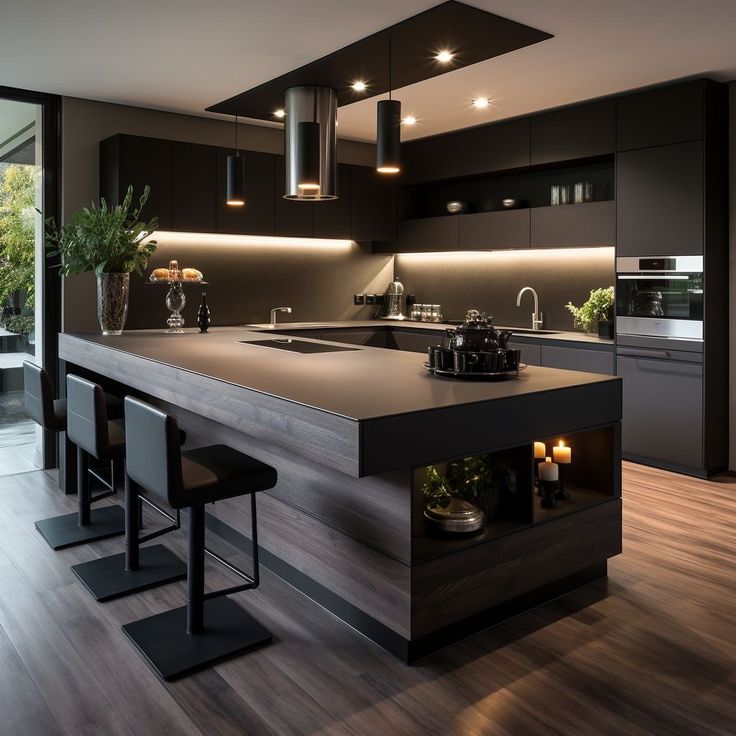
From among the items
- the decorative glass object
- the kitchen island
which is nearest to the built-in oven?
the kitchen island

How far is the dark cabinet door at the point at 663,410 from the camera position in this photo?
15.7 ft

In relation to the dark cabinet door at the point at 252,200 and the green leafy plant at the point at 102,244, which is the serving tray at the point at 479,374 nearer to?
the green leafy plant at the point at 102,244

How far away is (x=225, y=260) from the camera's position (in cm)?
627

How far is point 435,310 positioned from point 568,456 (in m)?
4.04

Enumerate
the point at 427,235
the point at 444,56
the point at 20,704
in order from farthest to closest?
the point at 427,235 → the point at 444,56 → the point at 20,704

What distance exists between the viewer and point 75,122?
206 inches

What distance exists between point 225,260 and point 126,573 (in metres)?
3.58

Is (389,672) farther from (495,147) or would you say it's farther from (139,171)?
(495,147)

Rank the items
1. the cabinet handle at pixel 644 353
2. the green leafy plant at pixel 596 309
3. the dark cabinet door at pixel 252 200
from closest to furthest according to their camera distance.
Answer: the cabinet handle at pixel 644 353
the green leafy plant at pixel 596 309
the dark cabinet door at pixel 252 200

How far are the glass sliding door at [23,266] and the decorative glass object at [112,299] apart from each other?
3.31ft

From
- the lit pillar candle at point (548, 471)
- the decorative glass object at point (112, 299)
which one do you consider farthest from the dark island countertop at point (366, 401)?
the decorative glass object at point (112, 299)

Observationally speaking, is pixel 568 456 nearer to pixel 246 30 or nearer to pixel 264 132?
pixel 246 30

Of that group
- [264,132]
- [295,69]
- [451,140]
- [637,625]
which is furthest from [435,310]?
[637,625]

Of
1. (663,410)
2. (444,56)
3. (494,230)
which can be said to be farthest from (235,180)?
(663,410)
